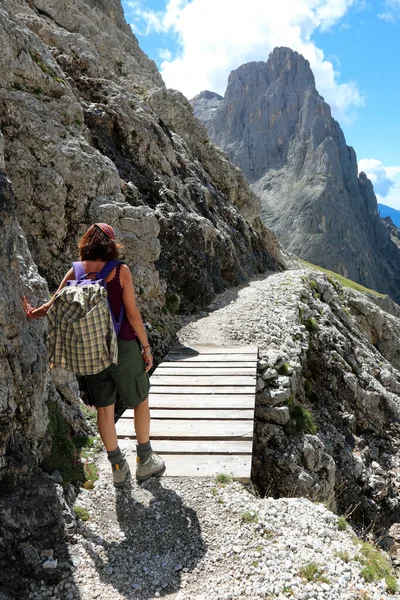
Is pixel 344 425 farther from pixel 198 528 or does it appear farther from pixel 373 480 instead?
pixel 198 528

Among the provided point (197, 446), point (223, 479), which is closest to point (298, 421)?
point (197, 446)

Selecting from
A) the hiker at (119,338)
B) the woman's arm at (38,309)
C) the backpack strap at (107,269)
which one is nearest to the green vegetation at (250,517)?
the hiker at (119,338)

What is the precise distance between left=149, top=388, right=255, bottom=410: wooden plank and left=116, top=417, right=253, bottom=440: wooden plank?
763mm

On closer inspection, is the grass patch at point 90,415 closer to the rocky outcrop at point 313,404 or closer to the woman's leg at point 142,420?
the woman's leg at point 142,420

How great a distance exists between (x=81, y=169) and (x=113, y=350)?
33.9ft

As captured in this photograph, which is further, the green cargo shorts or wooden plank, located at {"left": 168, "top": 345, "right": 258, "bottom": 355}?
wooden plank, located at {"left": 168, "top": 345, "right": 258, "bottom": 355}

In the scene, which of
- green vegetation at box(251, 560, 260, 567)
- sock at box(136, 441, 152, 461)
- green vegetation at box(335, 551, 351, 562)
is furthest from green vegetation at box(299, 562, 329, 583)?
sock at box(136, 441, 152, 461)

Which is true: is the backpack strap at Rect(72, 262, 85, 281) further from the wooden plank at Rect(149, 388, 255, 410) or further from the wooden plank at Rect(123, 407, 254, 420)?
the wooden plank at Rect(149, 388, 255, 410)

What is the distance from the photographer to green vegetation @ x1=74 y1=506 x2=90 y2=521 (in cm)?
612

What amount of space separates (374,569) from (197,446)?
365cm

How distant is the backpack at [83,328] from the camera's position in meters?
5.66

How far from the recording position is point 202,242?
71.6 ft

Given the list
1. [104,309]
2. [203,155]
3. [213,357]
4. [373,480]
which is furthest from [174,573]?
[203,155]

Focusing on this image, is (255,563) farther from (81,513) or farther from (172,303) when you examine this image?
(172,303)
